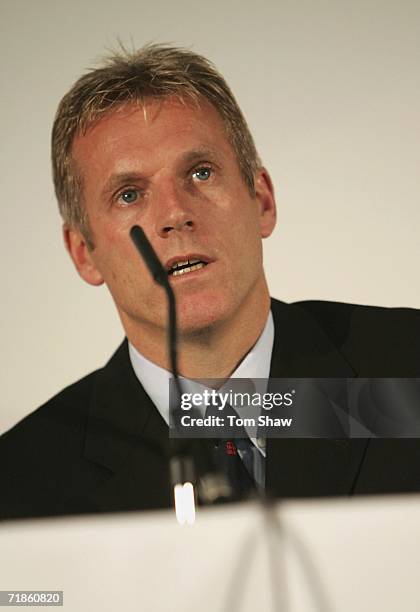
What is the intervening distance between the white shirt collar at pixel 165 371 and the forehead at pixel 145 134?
33 centimetres

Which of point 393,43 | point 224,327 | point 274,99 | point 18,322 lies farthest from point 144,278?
point 393,43

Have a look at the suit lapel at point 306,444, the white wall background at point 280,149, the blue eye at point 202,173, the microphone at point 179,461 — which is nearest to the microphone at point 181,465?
the microphone at point 179,461

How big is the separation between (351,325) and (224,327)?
23 cm

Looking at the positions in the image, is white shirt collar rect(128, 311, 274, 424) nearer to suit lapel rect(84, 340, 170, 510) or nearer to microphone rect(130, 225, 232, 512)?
suit lapel rect(84, 340, 170, 510)

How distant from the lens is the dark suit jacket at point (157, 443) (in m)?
1.48

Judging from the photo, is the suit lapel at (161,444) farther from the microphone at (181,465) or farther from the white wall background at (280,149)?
the microphone at (181,465)

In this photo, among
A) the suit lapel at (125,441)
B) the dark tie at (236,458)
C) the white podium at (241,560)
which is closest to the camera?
the white podium at (241,560)

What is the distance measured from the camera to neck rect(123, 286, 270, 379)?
1.52 metres

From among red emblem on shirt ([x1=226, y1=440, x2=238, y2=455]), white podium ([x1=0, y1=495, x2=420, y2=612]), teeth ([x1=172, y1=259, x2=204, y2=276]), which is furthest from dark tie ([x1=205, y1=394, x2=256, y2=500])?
white podium ([x1=0, y1=495, x2=420, y2=612])

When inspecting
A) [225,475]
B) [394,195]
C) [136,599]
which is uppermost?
[394,195]

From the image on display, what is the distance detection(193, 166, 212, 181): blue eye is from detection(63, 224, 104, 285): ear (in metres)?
0.24

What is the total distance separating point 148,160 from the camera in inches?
60.1

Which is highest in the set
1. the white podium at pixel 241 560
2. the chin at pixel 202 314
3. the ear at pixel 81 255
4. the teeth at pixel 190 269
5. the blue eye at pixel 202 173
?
the blue eye at pixel 202 173

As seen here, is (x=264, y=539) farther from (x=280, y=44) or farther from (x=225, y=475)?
(x=280, y=44)
